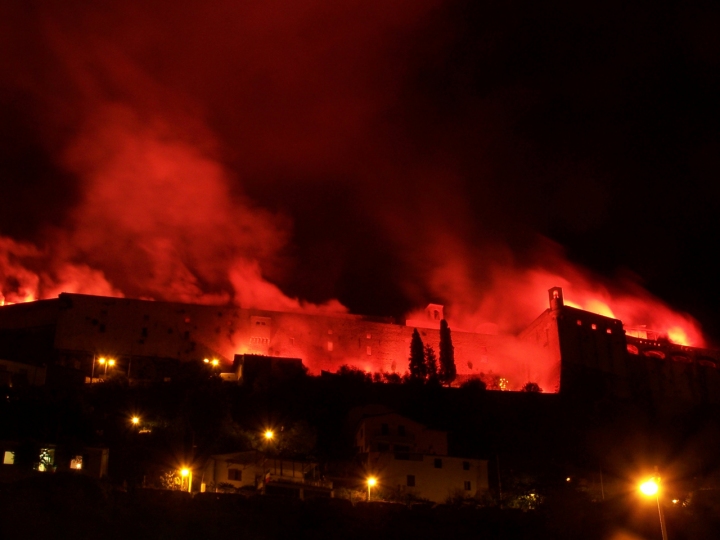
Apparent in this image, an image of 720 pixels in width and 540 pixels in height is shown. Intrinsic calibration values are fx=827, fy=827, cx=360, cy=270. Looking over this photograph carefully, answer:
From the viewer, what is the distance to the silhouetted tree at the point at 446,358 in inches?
2413

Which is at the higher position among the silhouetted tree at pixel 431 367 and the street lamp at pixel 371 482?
the silhouetted tree at pixel 431 367

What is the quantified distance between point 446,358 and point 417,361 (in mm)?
3190

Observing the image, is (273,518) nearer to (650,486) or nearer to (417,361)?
(650,486)

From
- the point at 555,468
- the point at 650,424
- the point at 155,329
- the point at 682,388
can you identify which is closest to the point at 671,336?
the point at 682,388

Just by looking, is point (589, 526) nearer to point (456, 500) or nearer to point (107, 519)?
point (456, 500)

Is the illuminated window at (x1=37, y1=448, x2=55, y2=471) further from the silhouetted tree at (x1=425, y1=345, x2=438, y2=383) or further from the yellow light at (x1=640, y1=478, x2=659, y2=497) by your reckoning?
the silhouetted tree at (x1=425, y1=345, x2=438, y2=383)

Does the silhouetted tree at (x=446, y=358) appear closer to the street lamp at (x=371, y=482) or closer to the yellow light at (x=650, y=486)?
the street lamp at (x=371, y=482)

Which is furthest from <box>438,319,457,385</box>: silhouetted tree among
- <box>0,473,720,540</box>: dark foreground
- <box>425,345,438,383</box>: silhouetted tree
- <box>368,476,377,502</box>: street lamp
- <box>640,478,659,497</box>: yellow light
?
<box>640,478,659,497</box>: yellow light

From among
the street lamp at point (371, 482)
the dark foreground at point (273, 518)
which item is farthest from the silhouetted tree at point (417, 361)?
the dark foreground at point (273, 518)

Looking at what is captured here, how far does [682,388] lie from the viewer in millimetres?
69875

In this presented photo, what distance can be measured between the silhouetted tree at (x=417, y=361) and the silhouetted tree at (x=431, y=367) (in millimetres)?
322

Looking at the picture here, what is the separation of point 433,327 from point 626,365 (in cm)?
1623

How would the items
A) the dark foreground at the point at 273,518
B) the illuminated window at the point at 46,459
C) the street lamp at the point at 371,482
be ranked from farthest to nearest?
the street lamp at the point at 371,482 → the illuminated window at the point at 46,459 → the dark foreground at the point at 273,518

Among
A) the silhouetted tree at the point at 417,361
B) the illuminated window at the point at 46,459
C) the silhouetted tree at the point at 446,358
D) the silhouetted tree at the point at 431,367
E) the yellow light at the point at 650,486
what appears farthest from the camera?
the silhouetted tree at the point at 446,358
